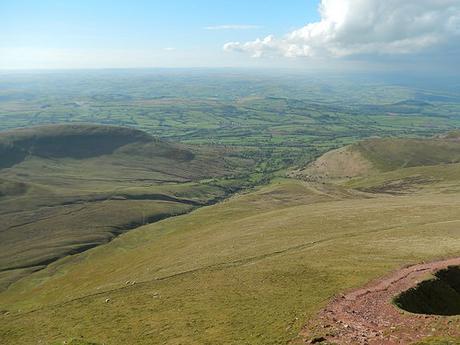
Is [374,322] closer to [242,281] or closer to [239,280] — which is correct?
[242,281]

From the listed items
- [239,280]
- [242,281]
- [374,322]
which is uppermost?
[374,322]

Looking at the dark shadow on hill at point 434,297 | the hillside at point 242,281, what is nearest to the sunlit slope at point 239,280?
the hillside at point 242,281

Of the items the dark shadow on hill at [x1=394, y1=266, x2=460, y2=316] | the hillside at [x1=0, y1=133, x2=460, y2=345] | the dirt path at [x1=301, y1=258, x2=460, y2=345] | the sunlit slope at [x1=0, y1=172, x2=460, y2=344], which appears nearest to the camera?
the dirt path at [x1=301, y1=258, x2=460, y2=345]

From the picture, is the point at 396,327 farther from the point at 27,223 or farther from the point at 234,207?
the point at 27,223

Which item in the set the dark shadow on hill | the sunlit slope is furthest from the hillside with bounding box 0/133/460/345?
the dark shadow on hill

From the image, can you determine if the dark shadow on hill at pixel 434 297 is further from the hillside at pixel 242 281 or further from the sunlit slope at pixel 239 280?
the sunlit slope at pixel 239 280

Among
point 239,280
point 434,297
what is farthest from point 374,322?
point 239,280

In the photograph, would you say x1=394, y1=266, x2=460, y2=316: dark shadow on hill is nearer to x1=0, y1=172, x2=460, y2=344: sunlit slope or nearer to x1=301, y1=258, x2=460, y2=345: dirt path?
x1=301, y1=258, x2=460, y2=345: dirt path
